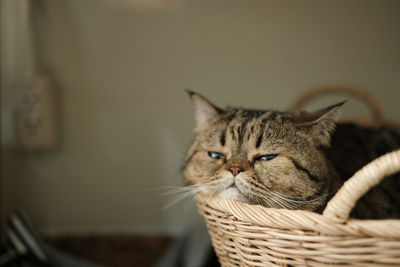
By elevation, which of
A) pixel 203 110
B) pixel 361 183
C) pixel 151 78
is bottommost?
pixel 361 183

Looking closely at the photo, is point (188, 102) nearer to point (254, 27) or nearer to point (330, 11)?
point (254, 27)

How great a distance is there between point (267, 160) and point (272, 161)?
0.06ft

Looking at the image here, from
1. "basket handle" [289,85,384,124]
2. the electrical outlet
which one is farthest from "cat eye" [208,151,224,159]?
the electrical outlet

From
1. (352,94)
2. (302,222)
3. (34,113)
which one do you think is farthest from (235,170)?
(34,113)

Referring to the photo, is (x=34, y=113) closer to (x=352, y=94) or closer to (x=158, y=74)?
(x=158, y=74)

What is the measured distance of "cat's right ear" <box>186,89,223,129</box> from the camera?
4.09 feet

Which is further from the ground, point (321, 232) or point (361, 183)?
point (361, 183)

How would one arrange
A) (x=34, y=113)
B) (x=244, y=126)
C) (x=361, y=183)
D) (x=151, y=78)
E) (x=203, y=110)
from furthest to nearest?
(x=151, y=78) < (x=34, y=113) < (x=203, y=110) < (x=244, y=126) < (x=361, y=183)

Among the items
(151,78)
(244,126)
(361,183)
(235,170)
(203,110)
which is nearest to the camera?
(361,183)

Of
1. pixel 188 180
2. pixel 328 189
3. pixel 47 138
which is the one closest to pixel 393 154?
pixel 328 189

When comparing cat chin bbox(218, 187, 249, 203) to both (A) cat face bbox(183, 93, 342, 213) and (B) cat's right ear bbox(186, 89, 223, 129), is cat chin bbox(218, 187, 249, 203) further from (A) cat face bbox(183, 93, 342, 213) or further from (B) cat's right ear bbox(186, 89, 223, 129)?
(B) cat's right ear bbox(186, 89, 223, 129)

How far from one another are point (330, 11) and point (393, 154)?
58.2 inches

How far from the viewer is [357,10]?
1.98 meters

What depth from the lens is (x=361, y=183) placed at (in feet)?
2.41
